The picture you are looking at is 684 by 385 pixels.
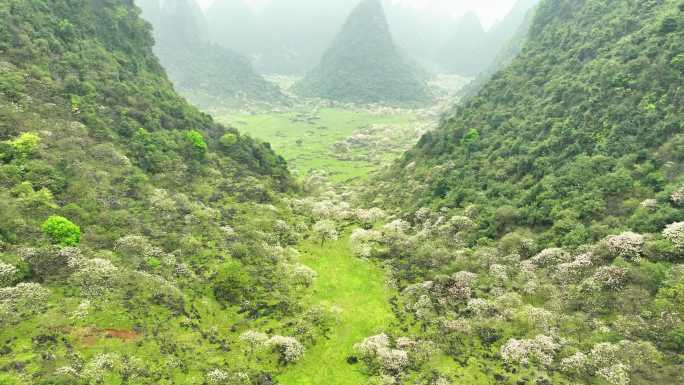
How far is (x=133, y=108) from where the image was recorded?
88.8m

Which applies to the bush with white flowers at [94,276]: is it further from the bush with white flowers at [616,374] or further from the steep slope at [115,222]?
the bush with white flowers at [616,374]

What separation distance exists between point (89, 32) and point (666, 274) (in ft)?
415

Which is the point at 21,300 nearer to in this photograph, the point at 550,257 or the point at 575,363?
the point at 575,363

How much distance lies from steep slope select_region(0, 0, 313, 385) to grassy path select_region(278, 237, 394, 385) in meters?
4.17

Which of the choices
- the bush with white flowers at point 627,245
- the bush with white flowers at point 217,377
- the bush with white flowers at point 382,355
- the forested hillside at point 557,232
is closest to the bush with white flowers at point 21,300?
the bush with white flowers at point 217,377

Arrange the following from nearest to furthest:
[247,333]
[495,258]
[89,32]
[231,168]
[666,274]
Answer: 1. [666,274]
2. [247,333]
3. [495,258]
4. [231,168]
5. [89,32]

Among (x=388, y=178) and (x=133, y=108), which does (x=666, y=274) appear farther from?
(x=133, y=108)

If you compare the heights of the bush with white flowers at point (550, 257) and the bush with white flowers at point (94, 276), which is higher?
the bush with white flowers at point (550, 257)

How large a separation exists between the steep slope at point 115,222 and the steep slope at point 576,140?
127ft

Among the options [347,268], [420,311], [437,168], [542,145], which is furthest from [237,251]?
[542,145]

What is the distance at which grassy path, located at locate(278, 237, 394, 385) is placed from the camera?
43.9 m

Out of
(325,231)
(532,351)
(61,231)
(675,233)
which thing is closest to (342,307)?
(532,351)

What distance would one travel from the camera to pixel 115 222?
194ft

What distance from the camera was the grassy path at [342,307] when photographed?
43875 mm
